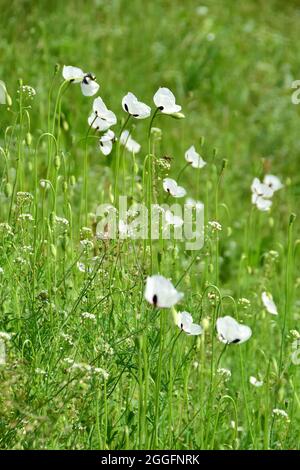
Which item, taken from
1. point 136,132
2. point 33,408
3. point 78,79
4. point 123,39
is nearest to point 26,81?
point 136,132

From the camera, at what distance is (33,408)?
1.88 metres

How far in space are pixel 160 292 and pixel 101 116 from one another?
63 cm

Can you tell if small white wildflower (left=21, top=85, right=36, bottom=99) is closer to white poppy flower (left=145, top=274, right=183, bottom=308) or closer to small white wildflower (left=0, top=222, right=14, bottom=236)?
small white wildflower (left=0, top=222, right=14, bottom=236)

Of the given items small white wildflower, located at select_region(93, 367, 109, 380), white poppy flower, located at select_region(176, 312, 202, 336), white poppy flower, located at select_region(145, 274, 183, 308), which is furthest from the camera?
white poppy flower, located at select_region(176, 312, 202, 336)

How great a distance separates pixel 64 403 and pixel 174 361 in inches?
20.8

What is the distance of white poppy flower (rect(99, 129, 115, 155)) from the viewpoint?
7.28 feet

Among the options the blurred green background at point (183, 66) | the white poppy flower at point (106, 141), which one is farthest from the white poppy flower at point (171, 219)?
the blurred green background at point (183, 66)

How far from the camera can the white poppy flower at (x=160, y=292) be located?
1.70m

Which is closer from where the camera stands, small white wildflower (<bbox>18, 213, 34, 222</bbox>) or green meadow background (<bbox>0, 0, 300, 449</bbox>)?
green meadow background (<bbox>0, 0, 300, 449</bbox>)

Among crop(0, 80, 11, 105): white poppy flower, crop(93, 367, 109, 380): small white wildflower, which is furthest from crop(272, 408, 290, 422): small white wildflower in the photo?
crop(0, 80, 11, 105): white poppy flower

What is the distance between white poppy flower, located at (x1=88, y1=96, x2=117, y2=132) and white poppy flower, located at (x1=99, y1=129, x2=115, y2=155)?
0.03m

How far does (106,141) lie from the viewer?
2.34 meters

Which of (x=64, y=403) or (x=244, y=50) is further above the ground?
(x=244, y=50)
